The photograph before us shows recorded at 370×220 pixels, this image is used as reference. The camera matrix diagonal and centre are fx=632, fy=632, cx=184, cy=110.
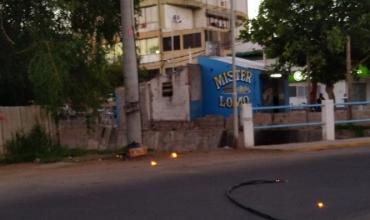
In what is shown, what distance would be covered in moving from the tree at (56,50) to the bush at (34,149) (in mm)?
1068

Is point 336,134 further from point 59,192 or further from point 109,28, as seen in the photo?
point 59,192

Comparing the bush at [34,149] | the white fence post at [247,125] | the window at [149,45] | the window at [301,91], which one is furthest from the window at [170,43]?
the bush at [34,149]

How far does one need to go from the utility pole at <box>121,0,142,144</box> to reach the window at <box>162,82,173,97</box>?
14.9 m

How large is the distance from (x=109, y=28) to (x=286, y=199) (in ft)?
37.3

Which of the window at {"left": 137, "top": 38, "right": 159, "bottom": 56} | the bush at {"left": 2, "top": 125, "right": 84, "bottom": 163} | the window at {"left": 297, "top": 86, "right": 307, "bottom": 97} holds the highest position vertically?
the window at {"left": 137, "top": 38, "right": 159, "bottom": 56}

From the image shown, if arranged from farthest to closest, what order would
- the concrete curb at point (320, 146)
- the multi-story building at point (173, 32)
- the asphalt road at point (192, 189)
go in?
1. the multi-story building at point (173, 32)
2. the concrete curb at point (320, 146)
3. the asphalt road at point (192, 189)

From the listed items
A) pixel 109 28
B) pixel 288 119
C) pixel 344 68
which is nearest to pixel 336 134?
pixel 288 119

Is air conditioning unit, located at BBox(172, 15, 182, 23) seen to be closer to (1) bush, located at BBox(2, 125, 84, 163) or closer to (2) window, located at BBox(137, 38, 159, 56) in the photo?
(2) window, located at BBox(137, 38, 159, 56)

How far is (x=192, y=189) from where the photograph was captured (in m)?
10.9

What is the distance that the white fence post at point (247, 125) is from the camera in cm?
1873

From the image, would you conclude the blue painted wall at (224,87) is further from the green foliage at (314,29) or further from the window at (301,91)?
the window at (301,91)

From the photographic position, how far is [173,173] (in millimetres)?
13430

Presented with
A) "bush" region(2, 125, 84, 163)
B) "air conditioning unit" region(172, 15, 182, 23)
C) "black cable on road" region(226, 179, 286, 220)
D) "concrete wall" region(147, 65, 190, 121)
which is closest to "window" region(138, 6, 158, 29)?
"air conditioning unit" region(172, 15, 182, 23)

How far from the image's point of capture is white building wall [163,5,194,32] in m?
70.9
